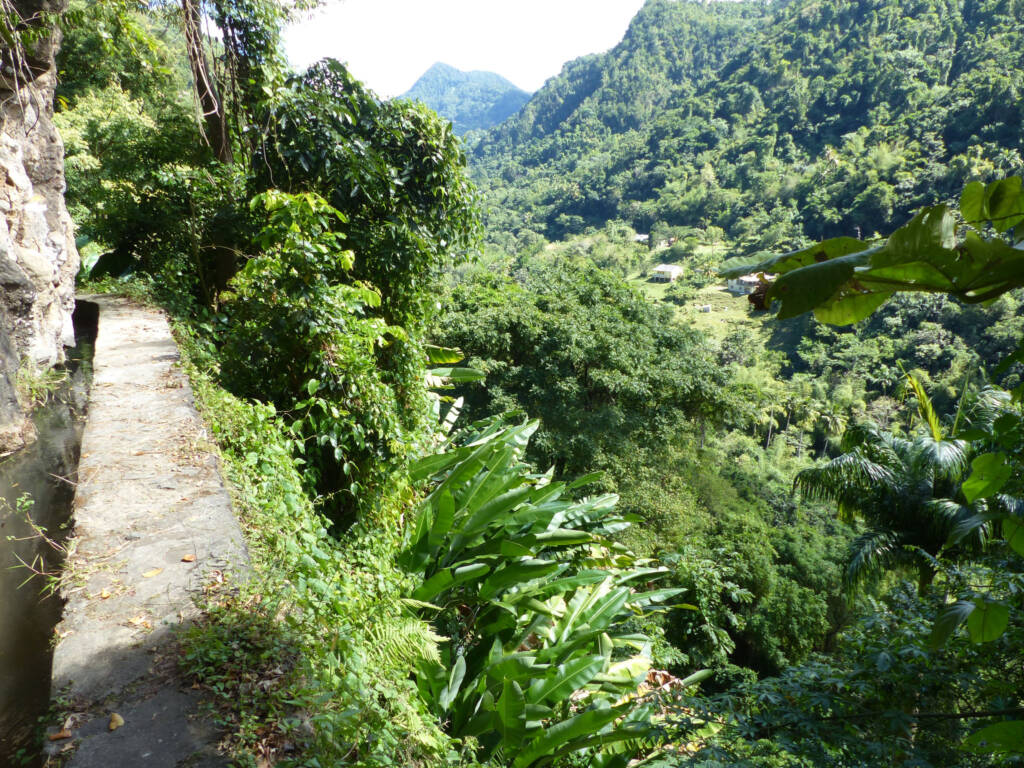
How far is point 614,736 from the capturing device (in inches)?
105

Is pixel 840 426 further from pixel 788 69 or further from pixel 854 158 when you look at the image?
pixel 788 69

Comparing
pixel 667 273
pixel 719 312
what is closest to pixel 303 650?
pixel 719 312

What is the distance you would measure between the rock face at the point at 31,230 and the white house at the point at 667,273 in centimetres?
6103

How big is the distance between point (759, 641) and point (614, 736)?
951 centimetres

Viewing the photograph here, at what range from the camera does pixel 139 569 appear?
77.1 inches

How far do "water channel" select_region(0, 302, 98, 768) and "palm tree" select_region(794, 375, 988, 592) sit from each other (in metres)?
8.91

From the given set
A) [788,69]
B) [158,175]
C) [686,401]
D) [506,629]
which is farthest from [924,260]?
[788,69]

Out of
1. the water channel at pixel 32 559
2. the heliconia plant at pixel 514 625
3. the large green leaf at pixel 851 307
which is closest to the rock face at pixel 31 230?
the water channel at pixel 32 559

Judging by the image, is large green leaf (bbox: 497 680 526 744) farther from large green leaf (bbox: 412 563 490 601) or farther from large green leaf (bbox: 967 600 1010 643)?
large green leaf (bbox: 967 600 1010 643)

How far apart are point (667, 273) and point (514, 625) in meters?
64.1

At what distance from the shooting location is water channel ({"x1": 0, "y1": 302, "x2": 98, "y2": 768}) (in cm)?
166

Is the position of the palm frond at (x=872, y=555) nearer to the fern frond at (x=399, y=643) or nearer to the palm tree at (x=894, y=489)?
the palm tree at (x=894, y=489)

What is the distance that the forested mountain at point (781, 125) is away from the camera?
5572 cm

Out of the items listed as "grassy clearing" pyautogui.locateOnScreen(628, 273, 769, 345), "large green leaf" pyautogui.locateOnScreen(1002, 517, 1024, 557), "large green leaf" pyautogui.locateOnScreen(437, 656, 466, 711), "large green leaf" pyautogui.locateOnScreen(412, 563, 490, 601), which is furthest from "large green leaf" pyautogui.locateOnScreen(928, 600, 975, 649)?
"grassy clearing" pyautogui.locateOnScreen(628, 273, 769, 345)
